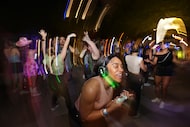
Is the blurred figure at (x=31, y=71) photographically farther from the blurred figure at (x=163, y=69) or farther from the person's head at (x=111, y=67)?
the blurred figure at (x=163, y=69)

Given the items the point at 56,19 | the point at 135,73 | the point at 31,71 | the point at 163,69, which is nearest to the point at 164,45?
→ the point at 163,69

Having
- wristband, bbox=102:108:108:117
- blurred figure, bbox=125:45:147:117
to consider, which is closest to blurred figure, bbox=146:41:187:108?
blurred figure, bbox=125:45:147:117

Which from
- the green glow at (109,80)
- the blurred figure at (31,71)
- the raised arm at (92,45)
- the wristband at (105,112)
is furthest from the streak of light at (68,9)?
the wristband at (105,112)

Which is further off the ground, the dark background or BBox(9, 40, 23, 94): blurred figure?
the dark background

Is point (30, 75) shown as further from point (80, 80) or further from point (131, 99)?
point (131, 99)

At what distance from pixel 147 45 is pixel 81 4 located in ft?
1.53

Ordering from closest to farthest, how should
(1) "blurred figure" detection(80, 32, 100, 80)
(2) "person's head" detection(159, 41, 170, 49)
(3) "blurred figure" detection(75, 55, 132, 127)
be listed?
(3) "blurred figure" detection(75, 55, 132, 127) < (1) "blurred figure" detection(80, 32, 100, 80) < (2) "person's head" detection(159, 41, 170, 49)

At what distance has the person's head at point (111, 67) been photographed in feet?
3.28

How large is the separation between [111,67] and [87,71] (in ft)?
0.42

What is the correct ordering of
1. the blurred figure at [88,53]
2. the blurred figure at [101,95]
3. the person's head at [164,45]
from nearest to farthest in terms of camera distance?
the blurred figure at [101,95] < the blurred figure at [88,53] < the person's head at [164,45]

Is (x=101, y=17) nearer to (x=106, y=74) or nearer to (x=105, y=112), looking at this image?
(x=106, y=74)

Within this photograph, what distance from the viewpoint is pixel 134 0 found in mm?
1257

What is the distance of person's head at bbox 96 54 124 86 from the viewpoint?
100cm

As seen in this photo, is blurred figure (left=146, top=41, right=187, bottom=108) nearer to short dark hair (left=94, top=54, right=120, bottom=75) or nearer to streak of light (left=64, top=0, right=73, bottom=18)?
short dark hair (left=94, top=54, right=120, bottom=75)
